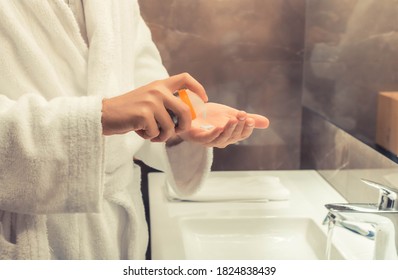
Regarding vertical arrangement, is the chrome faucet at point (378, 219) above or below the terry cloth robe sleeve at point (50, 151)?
below

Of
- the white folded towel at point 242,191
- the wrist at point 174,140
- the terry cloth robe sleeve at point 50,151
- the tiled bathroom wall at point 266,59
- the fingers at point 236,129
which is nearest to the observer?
the terry cloth robe sleeve at point 50,151

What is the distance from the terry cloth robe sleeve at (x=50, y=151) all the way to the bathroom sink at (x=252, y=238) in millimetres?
355

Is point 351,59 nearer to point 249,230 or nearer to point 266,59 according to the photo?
point 266,59

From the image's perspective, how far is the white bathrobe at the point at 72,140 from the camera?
2.11ft

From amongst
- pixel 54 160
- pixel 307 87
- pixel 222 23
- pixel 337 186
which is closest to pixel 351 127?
pixel 337 186

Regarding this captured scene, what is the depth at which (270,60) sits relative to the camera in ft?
4.44

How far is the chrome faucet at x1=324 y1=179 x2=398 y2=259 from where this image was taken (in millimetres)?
712

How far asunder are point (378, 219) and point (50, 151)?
44 cm

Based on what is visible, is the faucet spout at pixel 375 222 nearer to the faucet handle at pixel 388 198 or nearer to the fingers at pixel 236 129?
the faucet handle at pixel 388 198

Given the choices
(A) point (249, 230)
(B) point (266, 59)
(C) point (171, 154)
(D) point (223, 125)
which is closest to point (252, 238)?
(A) point (249, 230)

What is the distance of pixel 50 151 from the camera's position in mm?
645

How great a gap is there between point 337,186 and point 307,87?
1.00 feet

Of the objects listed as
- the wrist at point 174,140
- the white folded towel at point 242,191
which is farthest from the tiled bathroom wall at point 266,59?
the wrist at point 174,140
